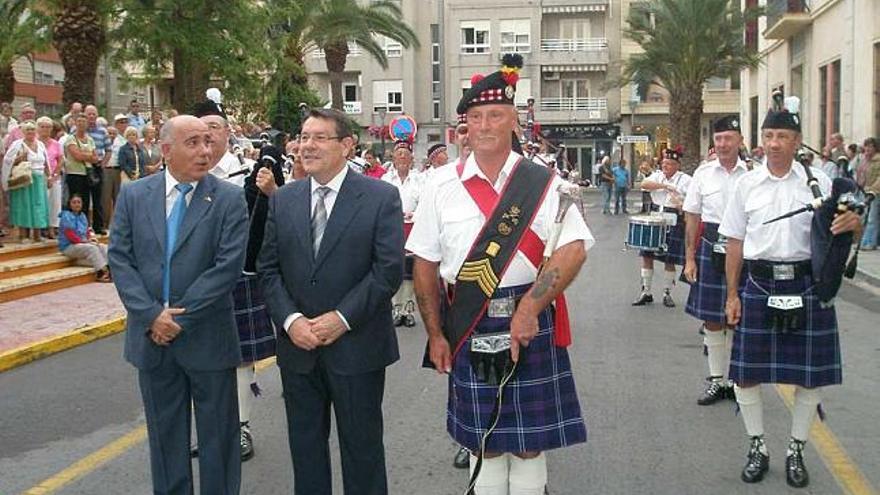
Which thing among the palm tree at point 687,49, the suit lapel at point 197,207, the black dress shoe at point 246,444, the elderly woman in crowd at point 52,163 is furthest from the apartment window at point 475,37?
the suit lapel at point 197,207

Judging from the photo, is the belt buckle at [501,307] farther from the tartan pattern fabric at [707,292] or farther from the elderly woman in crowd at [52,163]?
the elderly woman in crowd at [52,163]

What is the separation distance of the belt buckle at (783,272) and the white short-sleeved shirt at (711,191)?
2027mm

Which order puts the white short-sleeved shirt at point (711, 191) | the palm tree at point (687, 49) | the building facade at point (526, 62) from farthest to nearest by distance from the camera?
1. the building facade at point (526, 62)
2. the palm tree at point (687, 49)
3. the white short-sleeved shirt at point (711, 191)

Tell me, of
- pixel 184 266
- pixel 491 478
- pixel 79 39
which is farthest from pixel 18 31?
pixel 491 478

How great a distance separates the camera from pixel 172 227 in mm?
4531

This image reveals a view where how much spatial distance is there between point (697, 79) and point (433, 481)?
3453 cm

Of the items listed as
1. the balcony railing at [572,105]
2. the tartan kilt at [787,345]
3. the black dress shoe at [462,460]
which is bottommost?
the black dress shoe at [462,460]

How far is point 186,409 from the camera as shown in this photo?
461 centimetres

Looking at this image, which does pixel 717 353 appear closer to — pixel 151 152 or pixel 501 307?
pixel 501 307

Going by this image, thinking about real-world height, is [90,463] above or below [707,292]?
below

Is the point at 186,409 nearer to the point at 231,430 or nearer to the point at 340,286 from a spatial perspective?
the point at 231,430

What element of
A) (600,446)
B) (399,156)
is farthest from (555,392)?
(399,156)

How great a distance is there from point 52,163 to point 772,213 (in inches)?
467

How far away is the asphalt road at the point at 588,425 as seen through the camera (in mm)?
5512
